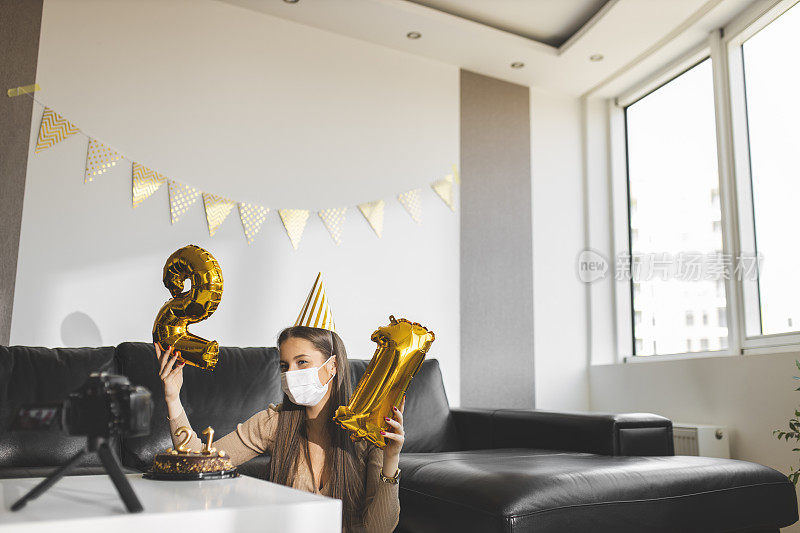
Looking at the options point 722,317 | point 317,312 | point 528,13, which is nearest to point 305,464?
point 317,312

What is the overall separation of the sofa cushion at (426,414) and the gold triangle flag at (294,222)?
0.65 meters

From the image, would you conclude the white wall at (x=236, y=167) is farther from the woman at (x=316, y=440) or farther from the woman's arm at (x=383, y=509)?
the woman's arm at (x=383, y=509)

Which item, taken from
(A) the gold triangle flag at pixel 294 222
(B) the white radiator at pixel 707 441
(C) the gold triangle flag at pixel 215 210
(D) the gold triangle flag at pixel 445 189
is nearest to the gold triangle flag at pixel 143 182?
(C) the gold triangle flag at pixel 215 210

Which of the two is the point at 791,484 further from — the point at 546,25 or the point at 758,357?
the point at 546,25

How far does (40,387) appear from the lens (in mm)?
2051

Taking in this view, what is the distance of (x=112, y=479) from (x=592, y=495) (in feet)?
3.80

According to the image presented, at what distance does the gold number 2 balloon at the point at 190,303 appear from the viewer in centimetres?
120

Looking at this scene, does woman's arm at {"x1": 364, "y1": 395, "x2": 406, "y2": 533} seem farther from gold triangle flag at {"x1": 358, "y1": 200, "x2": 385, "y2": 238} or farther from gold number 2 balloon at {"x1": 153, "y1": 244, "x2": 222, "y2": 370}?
gold triangle flag at {"x1": 358, "y1": 200, "x2": 385, "y2": 238}

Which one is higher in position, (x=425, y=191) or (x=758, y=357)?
(x=425, y=191)

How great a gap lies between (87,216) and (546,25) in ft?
7.35

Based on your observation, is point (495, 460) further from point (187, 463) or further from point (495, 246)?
point (495, 246)

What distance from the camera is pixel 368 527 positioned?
4.50 ft

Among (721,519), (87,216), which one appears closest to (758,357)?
(721,519)

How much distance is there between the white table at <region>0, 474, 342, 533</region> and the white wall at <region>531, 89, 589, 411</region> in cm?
272
